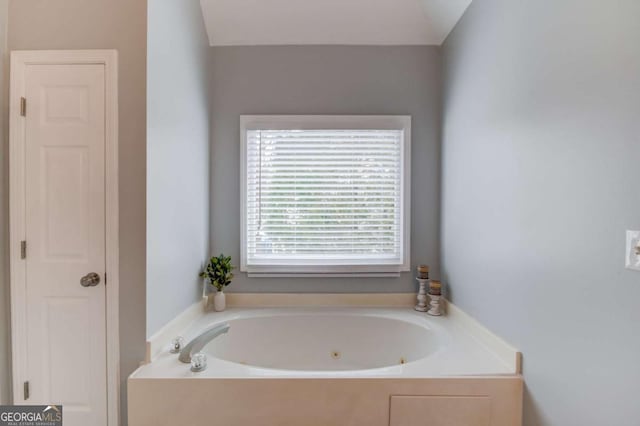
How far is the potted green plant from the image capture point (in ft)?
6.32

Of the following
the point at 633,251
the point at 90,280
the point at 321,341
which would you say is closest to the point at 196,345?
the point at 90,280

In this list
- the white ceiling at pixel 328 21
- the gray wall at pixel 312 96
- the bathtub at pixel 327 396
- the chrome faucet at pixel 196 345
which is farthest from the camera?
the gray wall at pixel 312 96

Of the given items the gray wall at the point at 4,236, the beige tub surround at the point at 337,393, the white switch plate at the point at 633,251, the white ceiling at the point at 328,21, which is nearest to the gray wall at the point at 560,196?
the white switch plate at the point at 633,251

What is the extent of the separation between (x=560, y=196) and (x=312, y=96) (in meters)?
1.59

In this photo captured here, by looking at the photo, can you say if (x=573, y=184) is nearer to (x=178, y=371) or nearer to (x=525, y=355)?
(x=525, y=355)

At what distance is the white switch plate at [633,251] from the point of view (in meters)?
0.77

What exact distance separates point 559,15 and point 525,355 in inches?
52.7

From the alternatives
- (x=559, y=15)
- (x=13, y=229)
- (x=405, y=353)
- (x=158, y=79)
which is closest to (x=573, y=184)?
(x=559, y=15)

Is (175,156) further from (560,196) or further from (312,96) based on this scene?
(560,196)

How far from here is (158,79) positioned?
4.59 ft

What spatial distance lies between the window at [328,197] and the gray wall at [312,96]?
0.09 m

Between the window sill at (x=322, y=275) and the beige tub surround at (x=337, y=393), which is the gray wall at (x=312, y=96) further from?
the beige tub surround at (x=337, y=393)

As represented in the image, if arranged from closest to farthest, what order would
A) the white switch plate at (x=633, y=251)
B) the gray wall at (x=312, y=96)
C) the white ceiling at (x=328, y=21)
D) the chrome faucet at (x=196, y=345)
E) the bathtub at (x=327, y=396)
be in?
1. the white switch plate at (x=633, y=251)
2. the bathtub at (x=327, y=396)
3. the chrome faucet at (x=196, y=345)
4. the white ceiling at (x=328, y=21)
5. the gray wall at (x=312, y=96)

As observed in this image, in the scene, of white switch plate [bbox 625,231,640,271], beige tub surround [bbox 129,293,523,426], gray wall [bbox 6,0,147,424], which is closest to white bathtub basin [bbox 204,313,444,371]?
beige tub surround [bbox 129,293,523,426]
